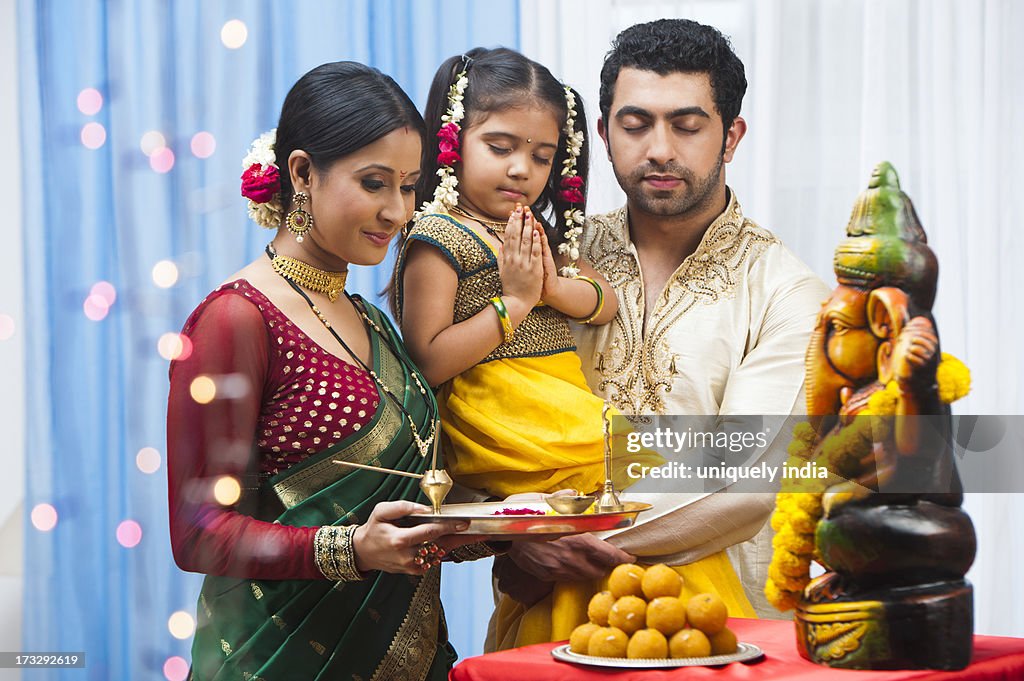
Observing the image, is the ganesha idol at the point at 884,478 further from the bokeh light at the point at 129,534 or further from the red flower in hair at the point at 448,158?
the bokeh light at the point at 129,534

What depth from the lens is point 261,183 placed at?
5.11 feet

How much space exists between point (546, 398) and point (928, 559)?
659 mm

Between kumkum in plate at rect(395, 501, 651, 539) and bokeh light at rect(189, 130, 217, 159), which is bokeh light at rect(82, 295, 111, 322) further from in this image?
kumkum in plate at rect(395, 501, 651, 539)

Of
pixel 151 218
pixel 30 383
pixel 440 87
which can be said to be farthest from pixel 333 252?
pixel 30 383

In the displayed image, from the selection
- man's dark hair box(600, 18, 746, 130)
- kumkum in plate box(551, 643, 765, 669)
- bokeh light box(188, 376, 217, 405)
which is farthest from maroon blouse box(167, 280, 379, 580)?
man's dark hair box(600, 18, 746, 130)

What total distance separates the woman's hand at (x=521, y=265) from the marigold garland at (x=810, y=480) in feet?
1.64

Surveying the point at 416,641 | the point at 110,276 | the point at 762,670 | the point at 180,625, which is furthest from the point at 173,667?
the point at 762,670

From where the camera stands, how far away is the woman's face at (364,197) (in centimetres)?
153

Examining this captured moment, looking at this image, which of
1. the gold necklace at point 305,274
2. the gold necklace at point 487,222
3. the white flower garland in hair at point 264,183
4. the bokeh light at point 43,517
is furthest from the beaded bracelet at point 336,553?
the bokeh light at point 43,517

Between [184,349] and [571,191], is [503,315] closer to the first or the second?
[571,191]

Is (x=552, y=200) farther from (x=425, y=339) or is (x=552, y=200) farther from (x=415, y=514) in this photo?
(x=415, y=514)

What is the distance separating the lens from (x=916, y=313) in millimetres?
1295

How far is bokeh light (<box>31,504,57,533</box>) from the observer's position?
6.22 ft

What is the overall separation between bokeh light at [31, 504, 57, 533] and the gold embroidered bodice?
735 millimetres
